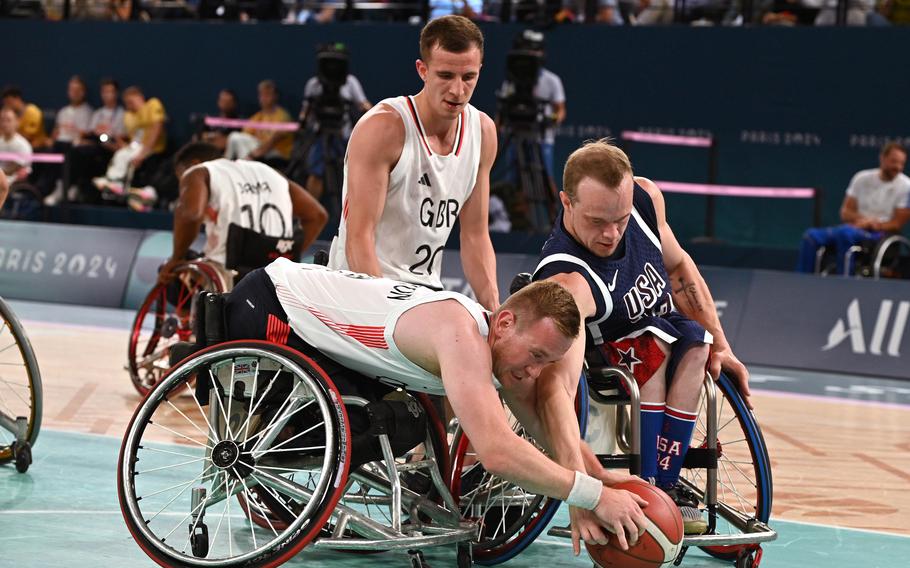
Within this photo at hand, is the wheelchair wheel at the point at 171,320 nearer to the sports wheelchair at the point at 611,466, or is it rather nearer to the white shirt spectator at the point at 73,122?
the sports wheelchair at the point at 611,466

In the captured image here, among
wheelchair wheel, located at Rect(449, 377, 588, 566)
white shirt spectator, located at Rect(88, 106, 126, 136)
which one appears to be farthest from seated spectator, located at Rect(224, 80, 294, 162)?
wheelchair wheel, located at Rect(449, 377, 588, 566)

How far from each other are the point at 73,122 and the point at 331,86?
431 centimetres

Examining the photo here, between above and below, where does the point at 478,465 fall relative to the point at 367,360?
below

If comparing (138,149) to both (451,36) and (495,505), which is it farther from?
(495,505)

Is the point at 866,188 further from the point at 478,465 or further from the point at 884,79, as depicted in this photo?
the point at 478,465

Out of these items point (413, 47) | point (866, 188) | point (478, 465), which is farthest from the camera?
point (413, 47)

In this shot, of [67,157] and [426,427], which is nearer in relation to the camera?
[426,427]

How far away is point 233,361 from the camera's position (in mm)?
4031

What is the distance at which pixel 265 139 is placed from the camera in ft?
45.8

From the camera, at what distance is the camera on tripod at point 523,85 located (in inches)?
452

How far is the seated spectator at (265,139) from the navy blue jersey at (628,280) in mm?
9445

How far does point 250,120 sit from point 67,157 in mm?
1962

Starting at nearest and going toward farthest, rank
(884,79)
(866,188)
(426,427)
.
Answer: (426,427) < (866,188) < (884,79)

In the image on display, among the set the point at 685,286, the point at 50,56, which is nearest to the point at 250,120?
the point at 50,56
